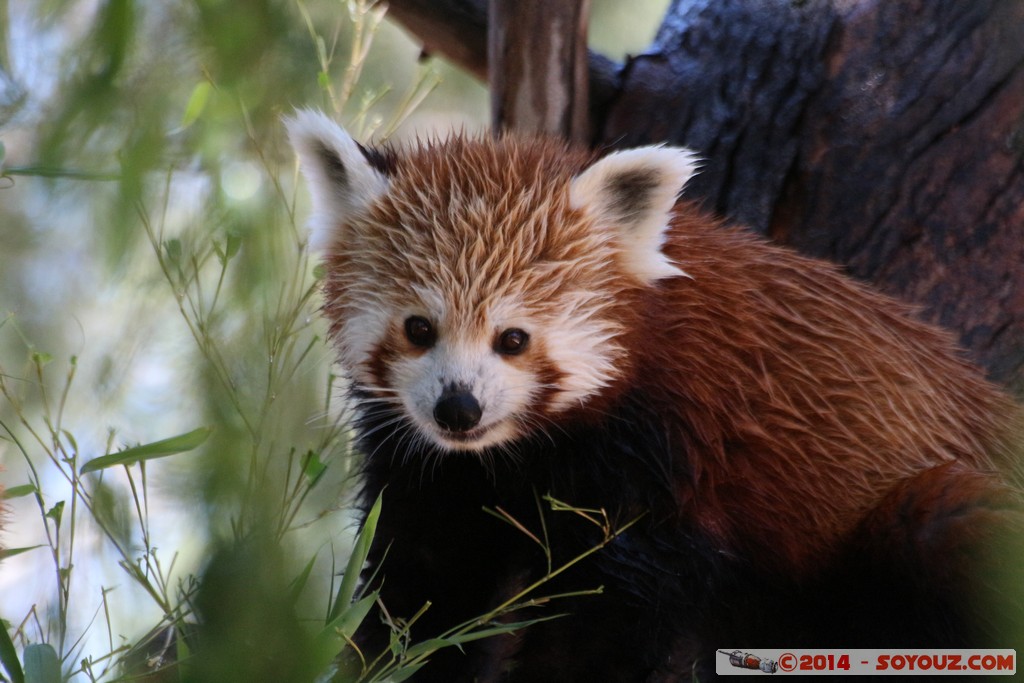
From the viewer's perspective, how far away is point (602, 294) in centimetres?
224

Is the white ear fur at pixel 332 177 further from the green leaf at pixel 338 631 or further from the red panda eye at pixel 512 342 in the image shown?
the green leaf at pixel 338 631

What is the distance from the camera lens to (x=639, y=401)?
88.7 inches

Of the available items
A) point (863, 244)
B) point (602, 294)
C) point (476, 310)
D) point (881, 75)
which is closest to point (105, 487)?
point (476, 310)

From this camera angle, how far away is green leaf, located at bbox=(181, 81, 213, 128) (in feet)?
2.51

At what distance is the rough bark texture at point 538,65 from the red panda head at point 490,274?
71 centimetres

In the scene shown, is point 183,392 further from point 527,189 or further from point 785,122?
point 785,122

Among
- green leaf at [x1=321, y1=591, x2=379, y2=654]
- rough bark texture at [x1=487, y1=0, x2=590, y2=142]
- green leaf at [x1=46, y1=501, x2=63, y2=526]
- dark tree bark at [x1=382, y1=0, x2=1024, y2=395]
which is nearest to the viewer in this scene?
green leaf at [x1=321, y1=591, x2=379, y2=654]

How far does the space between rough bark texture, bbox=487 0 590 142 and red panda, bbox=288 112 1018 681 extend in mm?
694

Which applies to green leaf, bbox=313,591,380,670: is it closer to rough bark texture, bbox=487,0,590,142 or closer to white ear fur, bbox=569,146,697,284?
white ear fur, bbox=569,146,697,284

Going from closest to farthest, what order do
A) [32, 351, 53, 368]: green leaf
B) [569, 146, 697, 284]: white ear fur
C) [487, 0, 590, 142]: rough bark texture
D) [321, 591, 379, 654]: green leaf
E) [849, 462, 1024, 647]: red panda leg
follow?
[321, 591, 379, 654]: green leaf, [32, 351, 53, 368]: green leaf, [849, 462, 1024, 647]: red panda leg, [569, 146, 697, 284]: white ear fur, [487, 0, 590, 142]: rough bark texture

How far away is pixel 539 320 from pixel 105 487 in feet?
4.93

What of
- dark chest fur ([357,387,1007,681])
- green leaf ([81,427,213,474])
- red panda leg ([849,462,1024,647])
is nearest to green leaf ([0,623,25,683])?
green leaf ([81,427,213,474])

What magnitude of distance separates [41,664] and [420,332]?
1.03m

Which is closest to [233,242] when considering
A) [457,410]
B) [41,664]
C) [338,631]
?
[338,631]
